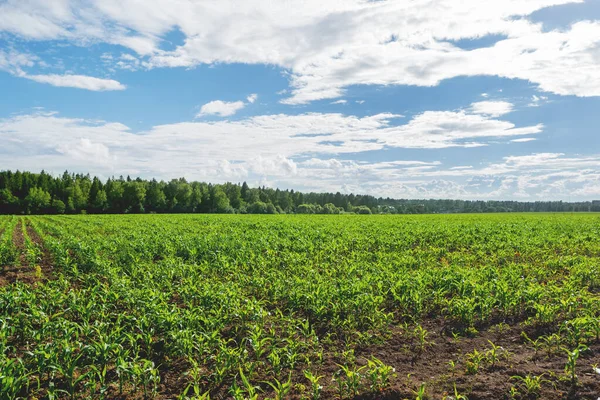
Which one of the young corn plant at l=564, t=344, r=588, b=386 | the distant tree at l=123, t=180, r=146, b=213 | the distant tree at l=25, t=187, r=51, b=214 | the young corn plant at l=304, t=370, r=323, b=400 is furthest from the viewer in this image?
the distant tree at l=123, t=180, r=146, b=213

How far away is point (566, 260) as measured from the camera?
12.9 metres

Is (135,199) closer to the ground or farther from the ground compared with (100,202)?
farther from the ground

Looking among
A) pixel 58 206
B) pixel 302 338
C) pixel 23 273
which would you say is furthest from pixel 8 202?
pixel 302 338

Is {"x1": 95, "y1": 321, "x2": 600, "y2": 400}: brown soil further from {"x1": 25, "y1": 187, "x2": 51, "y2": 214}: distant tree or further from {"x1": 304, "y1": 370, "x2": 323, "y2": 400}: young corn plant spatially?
{"x1": 25, "y1": 187, "x2": 51, "y2": 214}: distant tree

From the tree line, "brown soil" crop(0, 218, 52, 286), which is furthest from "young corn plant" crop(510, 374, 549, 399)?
the tree line

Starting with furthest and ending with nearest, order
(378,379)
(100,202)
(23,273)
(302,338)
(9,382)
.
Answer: (100,202) → (23,273) → (302,338) → (378,379) → (9,382)

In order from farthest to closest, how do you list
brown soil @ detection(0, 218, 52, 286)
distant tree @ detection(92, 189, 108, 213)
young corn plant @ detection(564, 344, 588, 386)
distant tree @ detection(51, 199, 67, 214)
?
distant tree @ detection(92, 189, 108, 213)
distant tree @ detection(51, 199, 67, 214)
brown soil @ detection(0, 218, 52, 286)
young corn plant @ detection(564, 344, 588, 386)

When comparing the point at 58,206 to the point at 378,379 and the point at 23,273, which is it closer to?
the point at 23,273

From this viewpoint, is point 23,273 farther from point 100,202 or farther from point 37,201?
point 37,201

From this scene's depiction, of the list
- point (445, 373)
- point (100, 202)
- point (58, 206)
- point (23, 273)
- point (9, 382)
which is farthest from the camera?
point (100, 202)

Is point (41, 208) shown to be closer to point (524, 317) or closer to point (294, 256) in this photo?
point (294, 256)

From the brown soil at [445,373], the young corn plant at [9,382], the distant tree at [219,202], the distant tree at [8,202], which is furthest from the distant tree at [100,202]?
the young corn plant at [9,382]

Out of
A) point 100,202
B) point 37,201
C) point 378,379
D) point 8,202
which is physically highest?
point 100,202

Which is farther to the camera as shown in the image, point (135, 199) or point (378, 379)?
point (135, 199)
